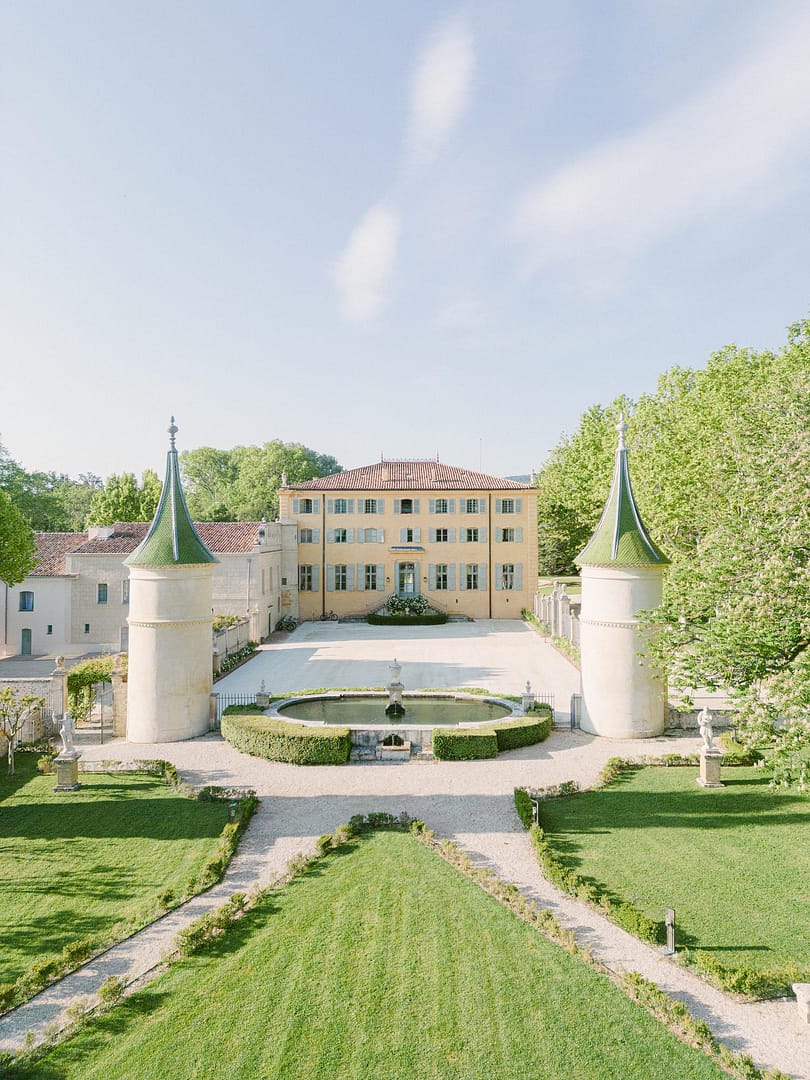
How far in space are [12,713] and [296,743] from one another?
6.94 meters

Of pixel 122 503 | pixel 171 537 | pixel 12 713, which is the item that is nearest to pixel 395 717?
pixel 171 537

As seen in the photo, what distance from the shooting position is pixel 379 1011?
23.5ft

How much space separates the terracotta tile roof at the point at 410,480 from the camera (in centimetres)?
4122

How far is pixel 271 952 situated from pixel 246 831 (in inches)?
151

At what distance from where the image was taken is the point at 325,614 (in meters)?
41.2

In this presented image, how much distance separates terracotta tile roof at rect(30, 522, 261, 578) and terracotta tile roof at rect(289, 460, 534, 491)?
7306 mm

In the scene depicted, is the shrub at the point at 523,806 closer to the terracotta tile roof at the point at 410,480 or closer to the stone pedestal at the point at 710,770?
the stone pedestal at the point at 710,770

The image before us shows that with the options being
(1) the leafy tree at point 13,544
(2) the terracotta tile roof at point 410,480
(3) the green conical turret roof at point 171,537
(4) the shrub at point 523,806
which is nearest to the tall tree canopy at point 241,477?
(2) the terracotta tile roof at point 410,480

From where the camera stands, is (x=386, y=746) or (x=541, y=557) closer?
(x=386, y=746)

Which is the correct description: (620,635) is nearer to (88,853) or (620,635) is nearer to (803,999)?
(803,999)

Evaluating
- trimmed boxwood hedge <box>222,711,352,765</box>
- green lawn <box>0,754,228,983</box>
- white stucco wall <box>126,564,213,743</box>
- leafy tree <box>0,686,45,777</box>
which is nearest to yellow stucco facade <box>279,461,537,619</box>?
white stucco wall <box>126,564,213,743</box>

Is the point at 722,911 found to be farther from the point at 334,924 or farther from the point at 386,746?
the point at 386,746

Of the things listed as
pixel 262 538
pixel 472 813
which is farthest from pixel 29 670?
pixel 472 813

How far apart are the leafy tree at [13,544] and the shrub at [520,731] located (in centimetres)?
2128
